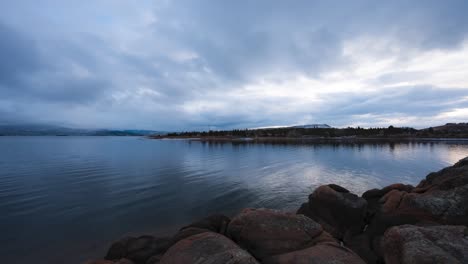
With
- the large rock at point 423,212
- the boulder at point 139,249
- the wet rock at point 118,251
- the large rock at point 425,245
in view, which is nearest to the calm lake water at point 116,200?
the wet rock at point 118,251

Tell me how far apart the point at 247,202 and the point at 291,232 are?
31.8ft

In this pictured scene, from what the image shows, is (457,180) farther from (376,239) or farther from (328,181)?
(328,181)

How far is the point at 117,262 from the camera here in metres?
6.80

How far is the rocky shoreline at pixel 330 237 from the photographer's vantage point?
5965 mm

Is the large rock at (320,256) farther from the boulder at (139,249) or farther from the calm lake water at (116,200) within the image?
the calm lake water at (116,200)

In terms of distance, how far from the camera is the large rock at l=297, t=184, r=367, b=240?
10578mm

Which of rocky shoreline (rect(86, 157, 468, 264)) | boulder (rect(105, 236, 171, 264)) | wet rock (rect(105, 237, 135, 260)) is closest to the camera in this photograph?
rocky shoreline (rect(86, 157, 468, 264))

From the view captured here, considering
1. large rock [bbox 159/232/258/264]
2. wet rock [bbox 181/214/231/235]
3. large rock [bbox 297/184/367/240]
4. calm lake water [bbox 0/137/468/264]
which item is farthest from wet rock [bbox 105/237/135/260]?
large rock [bbox 297/184/367/240]

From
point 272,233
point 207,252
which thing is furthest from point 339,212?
point 207,252

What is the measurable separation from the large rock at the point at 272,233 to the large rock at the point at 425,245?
1.81 m

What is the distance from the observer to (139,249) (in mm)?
7691

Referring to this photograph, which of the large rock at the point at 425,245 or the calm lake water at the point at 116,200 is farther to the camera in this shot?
the calm lake water at the point at 116,200

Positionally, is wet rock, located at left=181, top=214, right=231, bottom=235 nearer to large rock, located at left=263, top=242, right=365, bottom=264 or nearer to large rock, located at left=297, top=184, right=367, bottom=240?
large rock, located at left=263, top=242, right=365, bottom=264

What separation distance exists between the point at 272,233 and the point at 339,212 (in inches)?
212
